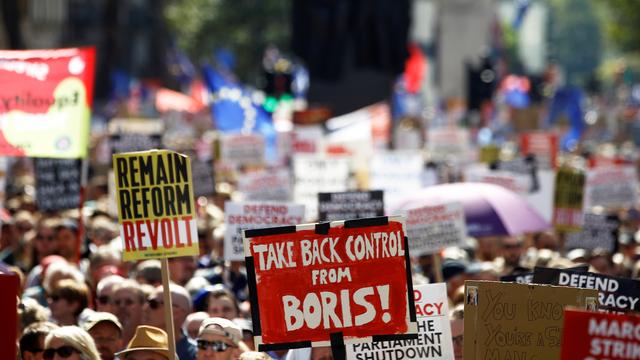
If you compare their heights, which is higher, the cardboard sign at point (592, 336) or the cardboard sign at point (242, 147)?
the cardboard sign at point (242, 147)

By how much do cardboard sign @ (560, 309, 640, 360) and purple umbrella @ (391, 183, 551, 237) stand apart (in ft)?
21.0

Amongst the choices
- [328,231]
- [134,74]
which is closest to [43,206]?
[328,231]

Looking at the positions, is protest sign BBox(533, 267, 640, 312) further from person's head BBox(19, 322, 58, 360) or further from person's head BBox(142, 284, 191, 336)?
person's head BBox(19, 322, 58, 360)

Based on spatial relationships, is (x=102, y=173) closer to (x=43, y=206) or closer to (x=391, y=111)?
(x=43, y=206)

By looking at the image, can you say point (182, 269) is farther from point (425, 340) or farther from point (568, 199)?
point (568, 199)

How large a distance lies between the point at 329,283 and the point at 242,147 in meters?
13.3

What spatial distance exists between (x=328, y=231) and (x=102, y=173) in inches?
605

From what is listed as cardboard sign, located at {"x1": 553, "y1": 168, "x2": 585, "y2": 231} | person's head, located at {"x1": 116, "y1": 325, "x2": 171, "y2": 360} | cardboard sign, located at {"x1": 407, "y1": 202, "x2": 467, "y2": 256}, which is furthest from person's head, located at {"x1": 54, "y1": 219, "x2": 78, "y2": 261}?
cardboard sign, located at {"x1": 553, "y1": 168, "x2": 585, "y2": 231}

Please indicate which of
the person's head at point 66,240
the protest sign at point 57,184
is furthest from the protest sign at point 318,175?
the person's head at point 66,240

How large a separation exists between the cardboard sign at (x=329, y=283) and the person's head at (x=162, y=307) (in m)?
2.39

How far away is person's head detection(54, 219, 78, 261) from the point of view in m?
13.2

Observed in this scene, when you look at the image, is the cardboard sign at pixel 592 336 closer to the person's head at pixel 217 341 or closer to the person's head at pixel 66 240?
the person's head at pixel 217 341

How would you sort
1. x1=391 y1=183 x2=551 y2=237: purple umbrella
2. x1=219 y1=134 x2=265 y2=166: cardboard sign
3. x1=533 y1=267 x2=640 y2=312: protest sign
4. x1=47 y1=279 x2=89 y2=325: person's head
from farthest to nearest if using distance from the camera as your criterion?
x1=219 y1=134 x2=265 y2=166: cardboard sign, x1=391 y1=183 x2=551 y2=237: purple umbrella, x1=47 y1=279 x2=89 y2=325: person's head, x1=533 y1=267 x2=640 y2=312: protest sign

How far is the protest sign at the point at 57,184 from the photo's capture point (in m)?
15.4
